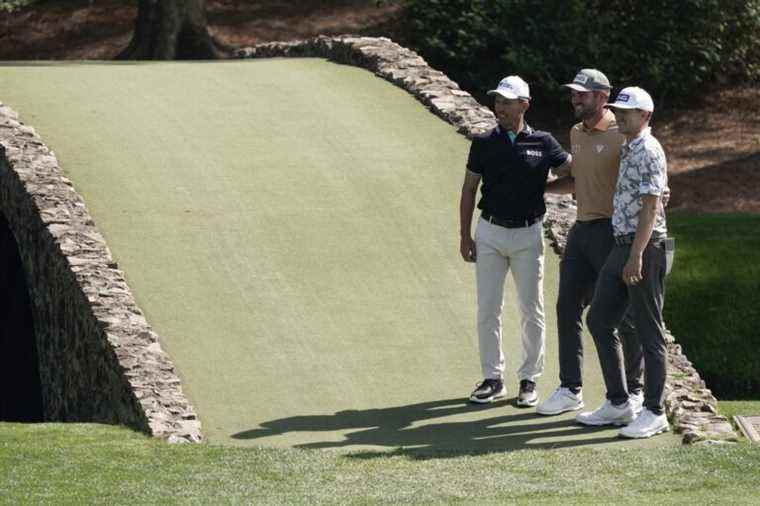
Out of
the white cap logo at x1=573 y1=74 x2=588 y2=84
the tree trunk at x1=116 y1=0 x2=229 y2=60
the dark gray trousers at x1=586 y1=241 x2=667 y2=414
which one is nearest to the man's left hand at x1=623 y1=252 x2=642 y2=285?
the dark gray trousers at x1=586 y1=241 x2=667 y2=414

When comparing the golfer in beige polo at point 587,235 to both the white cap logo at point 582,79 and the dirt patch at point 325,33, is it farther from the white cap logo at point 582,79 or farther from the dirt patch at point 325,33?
the dirt patch at point 325,33

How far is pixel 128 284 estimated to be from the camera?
11.4 m

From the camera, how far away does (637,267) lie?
8930 millimetres

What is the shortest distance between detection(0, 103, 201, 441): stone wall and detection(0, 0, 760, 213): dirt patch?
9021mm

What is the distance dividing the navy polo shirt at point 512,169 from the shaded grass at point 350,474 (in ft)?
5.61

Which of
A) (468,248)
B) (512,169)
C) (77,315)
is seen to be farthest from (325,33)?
(512,169)

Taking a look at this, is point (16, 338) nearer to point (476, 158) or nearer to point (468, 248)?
point (468, 248)

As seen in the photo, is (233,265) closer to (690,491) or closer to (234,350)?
(234,350)

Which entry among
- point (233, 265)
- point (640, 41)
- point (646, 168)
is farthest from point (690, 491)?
point (640, 41)

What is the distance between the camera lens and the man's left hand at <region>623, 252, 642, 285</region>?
29.3ft

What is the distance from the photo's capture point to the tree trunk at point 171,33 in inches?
951

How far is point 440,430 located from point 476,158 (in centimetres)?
174

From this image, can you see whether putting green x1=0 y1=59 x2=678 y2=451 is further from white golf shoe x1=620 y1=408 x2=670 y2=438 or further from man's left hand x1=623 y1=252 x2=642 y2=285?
man's left hand x1=623 y1=252 x2=642 y2=285

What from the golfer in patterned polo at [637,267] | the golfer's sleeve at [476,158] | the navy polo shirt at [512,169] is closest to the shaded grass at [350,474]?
the golfer in patterned polo at [637,267]
